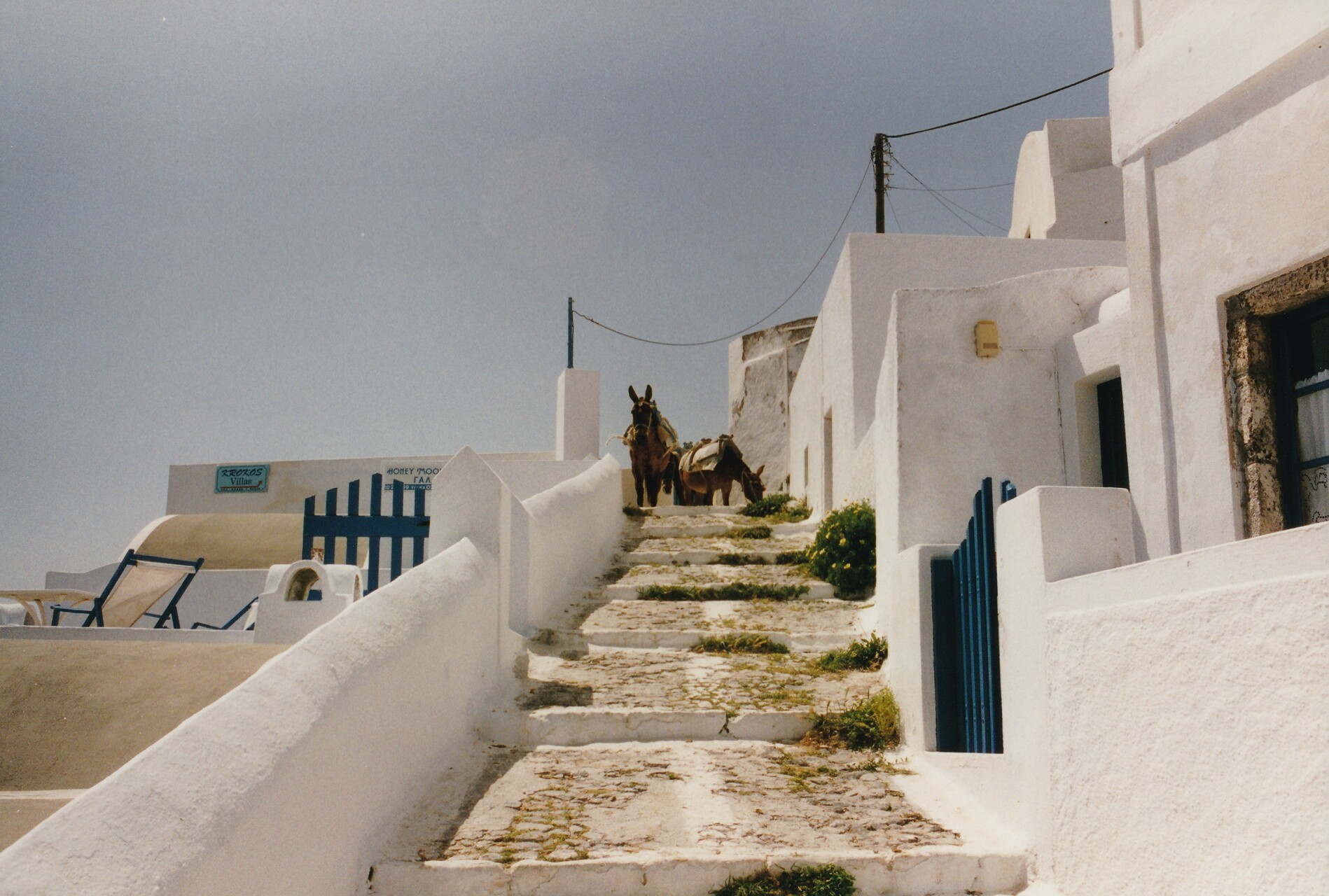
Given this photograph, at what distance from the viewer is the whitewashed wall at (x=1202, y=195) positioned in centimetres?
462

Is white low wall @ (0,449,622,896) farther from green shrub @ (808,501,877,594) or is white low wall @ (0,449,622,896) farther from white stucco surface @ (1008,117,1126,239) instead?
white stucco surface @ (1008,117,1126,239)

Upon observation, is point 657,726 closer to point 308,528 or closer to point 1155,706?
point 1155,706

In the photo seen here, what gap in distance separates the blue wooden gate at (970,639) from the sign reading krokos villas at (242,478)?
84.0ft

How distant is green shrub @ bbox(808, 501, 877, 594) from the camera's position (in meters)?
8.96

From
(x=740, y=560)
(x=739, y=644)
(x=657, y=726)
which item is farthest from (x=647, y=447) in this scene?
(x=657, y=726)

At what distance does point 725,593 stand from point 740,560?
152 centimetres

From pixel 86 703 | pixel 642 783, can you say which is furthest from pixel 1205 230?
pixel 86 703

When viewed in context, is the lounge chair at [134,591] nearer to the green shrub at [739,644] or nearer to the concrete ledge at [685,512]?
the concrete ledge at [685,512]

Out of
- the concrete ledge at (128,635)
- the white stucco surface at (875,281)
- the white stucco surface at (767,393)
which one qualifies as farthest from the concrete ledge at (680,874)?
the white stucco surface at (767,393)

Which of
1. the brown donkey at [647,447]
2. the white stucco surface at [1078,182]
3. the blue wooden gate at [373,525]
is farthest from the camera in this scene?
the brown donkey at [647,447]

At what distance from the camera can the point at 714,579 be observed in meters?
9.58

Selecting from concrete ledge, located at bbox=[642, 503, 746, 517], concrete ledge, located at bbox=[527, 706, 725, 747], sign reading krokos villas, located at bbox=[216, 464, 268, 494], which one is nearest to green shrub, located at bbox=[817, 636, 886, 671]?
concrete ledge, located at bbox=[527, 706, 725, 747]

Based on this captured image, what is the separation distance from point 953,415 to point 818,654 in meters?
1.99

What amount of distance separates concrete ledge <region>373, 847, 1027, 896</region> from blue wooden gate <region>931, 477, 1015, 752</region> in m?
0.80
